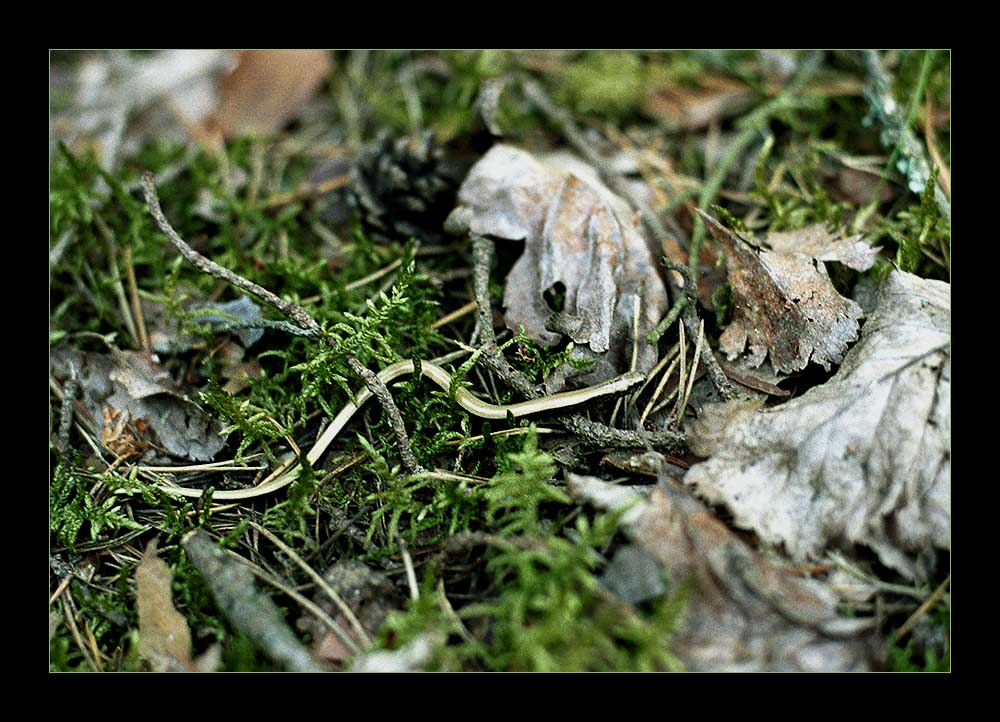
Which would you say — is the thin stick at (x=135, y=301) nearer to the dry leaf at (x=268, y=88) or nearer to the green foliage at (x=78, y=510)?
the green foliage at (x=78, y=510)

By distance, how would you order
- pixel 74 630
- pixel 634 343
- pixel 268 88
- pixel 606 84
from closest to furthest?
pixel 74 630, pixel 634 343, pixel 606 84, pixel 268 88

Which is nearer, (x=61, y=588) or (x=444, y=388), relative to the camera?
(x=61, y=588)

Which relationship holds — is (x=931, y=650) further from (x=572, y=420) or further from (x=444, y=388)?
(x=444, y=388)

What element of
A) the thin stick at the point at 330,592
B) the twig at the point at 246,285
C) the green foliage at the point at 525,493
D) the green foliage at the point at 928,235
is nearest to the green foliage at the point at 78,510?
the thin stick at the point at 330,592

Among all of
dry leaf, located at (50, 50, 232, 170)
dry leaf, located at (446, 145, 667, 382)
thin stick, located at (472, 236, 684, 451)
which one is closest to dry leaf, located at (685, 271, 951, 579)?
thin stick, located at (472, 236, 684, 451)

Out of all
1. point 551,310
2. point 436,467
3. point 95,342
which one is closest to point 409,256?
point 551,310

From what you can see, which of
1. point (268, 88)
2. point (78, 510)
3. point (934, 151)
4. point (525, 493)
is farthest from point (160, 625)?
point (934, 151)

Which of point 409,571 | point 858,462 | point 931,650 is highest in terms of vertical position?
point 858,462
